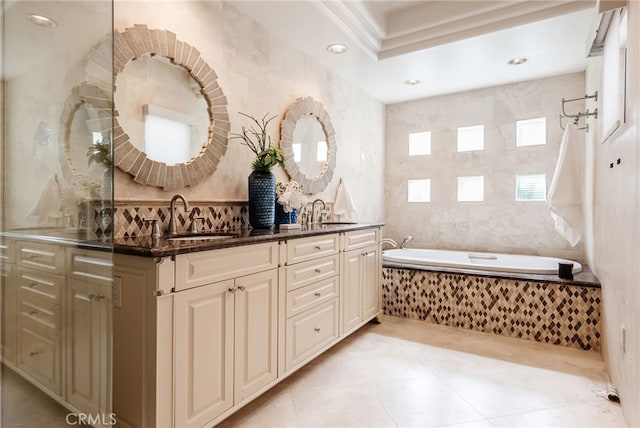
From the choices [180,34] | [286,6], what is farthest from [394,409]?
[286,6]

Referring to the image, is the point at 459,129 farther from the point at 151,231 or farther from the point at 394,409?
the point at 151,231

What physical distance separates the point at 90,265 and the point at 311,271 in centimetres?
117

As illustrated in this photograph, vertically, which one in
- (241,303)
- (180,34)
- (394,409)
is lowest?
(394,409)

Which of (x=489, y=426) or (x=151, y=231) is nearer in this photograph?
(x=489, y=426)

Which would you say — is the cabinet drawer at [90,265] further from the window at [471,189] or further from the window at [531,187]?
the window at [531,187]

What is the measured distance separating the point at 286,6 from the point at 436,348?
2.65m

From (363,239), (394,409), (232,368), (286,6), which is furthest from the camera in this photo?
(363,239)

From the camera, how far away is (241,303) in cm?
167

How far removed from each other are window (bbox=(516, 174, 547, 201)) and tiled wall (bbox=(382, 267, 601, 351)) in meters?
1.50

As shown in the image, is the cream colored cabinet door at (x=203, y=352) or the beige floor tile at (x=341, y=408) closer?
the cream colored cabinet door at (x=203, y=352)

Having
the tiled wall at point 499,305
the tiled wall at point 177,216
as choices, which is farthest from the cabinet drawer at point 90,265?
the tiled wall at point 499,305

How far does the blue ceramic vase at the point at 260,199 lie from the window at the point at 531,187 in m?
3.06

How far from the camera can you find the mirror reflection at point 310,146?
302 centimetres

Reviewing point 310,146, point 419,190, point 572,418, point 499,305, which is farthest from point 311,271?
point 419,190
